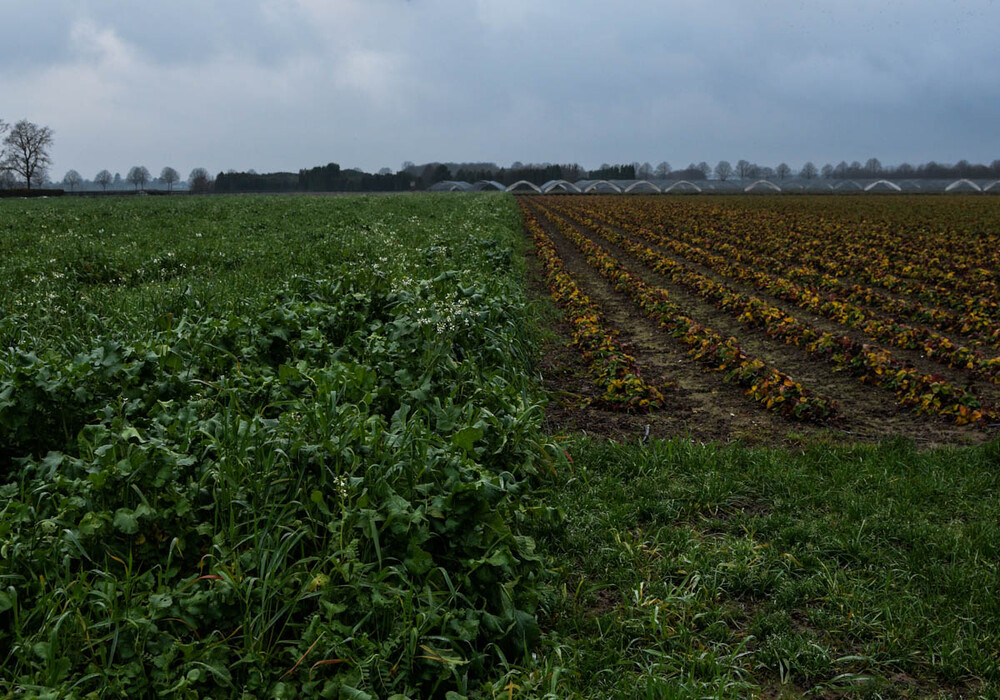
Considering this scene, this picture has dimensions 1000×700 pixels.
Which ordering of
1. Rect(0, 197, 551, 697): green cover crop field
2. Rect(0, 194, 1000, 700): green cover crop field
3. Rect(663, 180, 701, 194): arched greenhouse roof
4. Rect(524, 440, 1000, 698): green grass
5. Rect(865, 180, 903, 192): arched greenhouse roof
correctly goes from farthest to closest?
1. Rect(663, 180, 701, 194): arched greenhouse roof
2. Rect(865, 180, 903, 192): arched greenhouse roof
3. Rect(524, 440, 1000, 698): green grass
4. Rect(0, 194, 1000, 700): green cover crop field
5. Rect(0, 197, 551, 697): green cover crop field

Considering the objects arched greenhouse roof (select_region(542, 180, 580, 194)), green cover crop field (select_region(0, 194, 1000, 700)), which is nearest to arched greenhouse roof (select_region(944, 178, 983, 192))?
arched greenhouse roof (select_region(542, 180, 580, 194))

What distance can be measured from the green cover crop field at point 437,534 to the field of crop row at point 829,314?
0.45m

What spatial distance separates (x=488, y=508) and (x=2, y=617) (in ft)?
7.21

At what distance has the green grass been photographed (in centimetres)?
326

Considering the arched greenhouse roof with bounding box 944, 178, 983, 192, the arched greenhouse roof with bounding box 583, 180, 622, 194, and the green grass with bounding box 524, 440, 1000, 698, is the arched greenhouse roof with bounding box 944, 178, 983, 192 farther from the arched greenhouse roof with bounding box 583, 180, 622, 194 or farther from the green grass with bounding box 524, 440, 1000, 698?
the green grass with bounding box 524, 440, 1000, 698

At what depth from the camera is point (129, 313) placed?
7.56 metres

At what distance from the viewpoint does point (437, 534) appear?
346 cm

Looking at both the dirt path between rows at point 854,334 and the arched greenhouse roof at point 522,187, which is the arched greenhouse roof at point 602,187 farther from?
the dirt path between rows at point 854,334

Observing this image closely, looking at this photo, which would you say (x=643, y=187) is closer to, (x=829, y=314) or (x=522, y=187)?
(x=522, y=187)

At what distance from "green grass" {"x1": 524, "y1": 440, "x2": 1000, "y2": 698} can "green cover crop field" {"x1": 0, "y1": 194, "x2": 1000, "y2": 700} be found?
0.02 meters

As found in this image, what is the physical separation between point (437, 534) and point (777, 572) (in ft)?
6.68

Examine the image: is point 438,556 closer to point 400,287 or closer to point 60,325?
point 400,287

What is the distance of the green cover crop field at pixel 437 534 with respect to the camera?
2.95m

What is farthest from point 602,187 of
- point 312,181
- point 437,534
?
point 437,534
